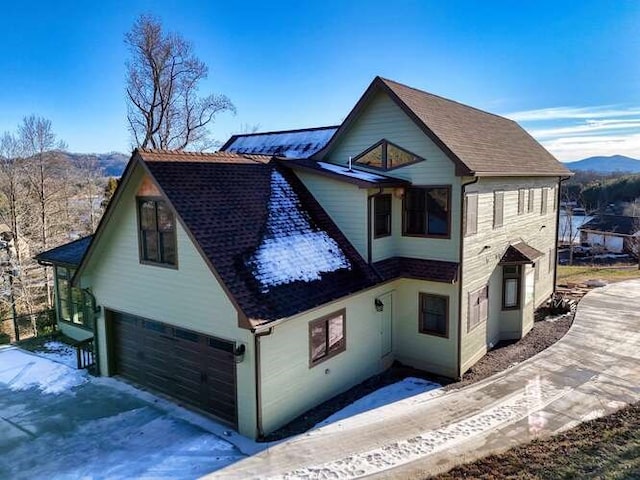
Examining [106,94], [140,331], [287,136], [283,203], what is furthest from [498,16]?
[106,94]

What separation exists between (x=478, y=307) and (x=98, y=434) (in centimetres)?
1101

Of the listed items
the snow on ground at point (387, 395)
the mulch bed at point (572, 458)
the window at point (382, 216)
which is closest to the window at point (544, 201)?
the window at point (382, 216)

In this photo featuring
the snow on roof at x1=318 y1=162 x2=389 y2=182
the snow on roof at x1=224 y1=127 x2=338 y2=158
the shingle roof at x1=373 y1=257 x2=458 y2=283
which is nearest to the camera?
the shingle roof at x1=373 y1=257 x2=458 y2=283

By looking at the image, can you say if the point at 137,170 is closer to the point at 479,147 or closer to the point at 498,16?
the point at 479,147

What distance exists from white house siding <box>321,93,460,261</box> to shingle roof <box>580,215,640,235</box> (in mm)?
41749

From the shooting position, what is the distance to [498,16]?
18.4 m

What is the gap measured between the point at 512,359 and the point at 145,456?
11.1 m

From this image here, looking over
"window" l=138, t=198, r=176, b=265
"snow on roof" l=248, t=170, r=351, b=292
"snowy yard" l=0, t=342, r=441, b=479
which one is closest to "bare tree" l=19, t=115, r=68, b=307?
"snowy yard" l=0, t=342, r=441, b=479

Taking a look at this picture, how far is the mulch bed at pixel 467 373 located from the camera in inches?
404

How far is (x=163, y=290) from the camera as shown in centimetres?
1130

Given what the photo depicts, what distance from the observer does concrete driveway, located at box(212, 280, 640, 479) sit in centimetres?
859

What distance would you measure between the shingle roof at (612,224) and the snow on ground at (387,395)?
4283 cm

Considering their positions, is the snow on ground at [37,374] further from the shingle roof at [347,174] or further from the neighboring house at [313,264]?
the shingle roof at [347,174]

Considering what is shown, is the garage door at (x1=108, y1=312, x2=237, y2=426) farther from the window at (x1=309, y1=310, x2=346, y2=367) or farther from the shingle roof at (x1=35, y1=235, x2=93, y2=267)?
the shingle roof at (x1=35, y1=235, x2=93, y2=267)
